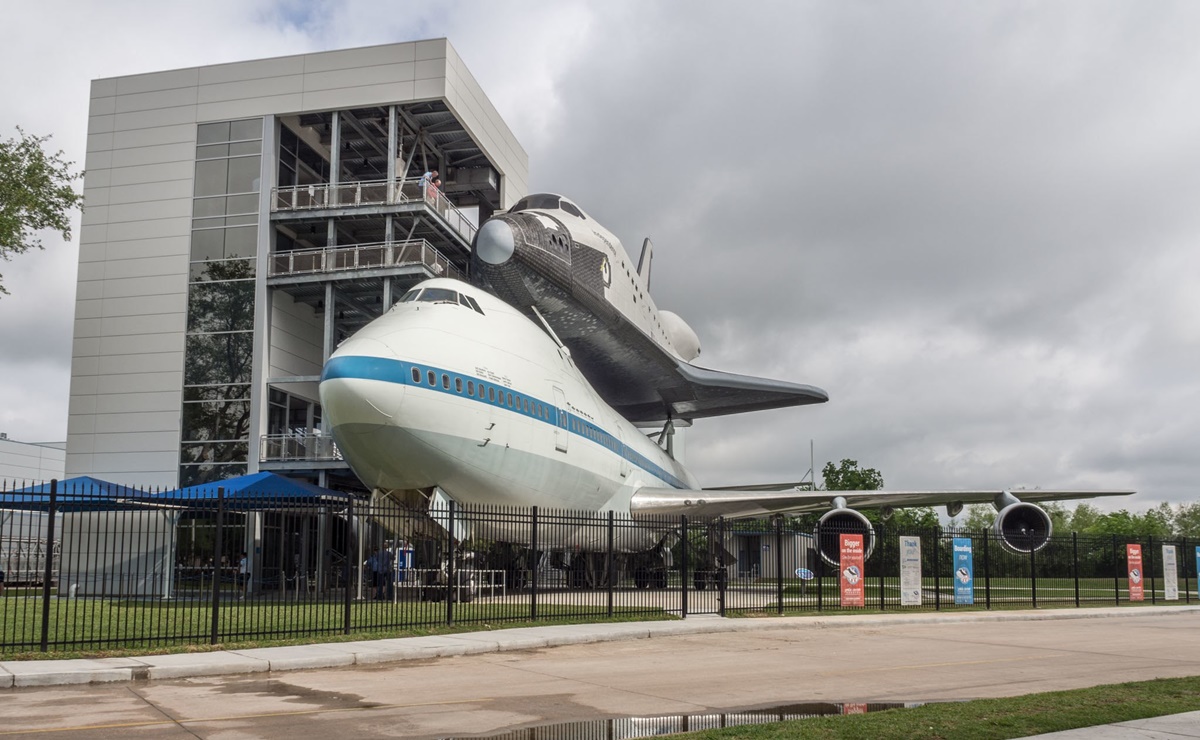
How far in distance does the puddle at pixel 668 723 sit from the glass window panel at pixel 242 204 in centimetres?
3570

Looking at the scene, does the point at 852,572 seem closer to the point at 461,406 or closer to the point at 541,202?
the point at 461,406

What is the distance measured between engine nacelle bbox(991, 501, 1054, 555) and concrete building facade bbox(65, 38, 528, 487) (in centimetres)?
2212

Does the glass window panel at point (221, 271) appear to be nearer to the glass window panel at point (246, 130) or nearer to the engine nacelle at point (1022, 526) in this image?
the glass window panel at point (246, 130)

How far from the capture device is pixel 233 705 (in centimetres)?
895

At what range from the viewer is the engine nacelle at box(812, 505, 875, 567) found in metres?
23.3

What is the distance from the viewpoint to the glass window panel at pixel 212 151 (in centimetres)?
4034

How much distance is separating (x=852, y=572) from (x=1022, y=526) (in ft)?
33.7

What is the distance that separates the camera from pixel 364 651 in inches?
500

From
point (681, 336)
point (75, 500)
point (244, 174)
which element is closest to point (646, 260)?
point (681, 336)

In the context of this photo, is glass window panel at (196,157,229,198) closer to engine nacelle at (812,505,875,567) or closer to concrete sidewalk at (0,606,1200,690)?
engine nacelle at (812,505,875,567)

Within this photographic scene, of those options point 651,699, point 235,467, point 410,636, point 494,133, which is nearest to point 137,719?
point 651,699

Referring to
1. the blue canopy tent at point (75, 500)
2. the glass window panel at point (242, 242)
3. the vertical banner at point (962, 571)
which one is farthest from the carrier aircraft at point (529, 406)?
the glass window panel at point (242, 242)

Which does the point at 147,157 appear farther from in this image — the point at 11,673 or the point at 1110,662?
the point at 1110,662

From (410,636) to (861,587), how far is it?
12.2 metres
